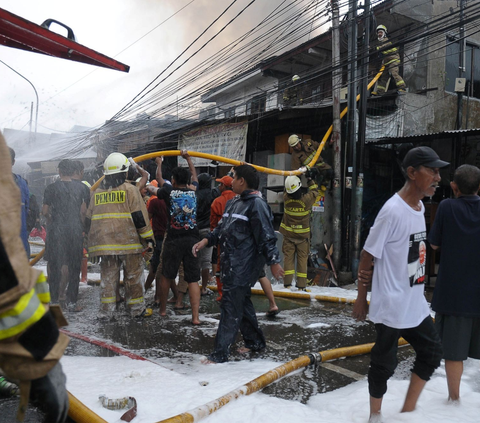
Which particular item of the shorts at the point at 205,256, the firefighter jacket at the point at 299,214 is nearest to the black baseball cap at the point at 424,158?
the shorts at the point at 205,256

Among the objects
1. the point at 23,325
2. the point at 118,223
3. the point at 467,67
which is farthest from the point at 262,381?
the point at 467,67

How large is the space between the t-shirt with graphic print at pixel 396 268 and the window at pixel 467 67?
40.1 ft

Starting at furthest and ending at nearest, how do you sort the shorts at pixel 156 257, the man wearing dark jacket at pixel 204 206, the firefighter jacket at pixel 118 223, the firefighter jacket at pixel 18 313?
the man wearing dark jacket at pixel 204 206 → the shorts at pixel 156 257 → the firefighter jacket at pixel 118 223 → the firefighter jacket at pixel 18 313

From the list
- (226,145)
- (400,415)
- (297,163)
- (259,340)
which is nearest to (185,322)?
(259,340)

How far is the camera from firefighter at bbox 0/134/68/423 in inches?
46.3

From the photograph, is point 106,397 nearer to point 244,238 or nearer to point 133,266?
point 244,238

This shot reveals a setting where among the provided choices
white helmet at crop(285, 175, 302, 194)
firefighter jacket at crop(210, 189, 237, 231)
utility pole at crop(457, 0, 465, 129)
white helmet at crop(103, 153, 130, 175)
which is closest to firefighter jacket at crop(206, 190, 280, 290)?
white helmet at crop(103, 153, 130, 175)

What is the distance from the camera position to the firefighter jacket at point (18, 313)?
1.17m

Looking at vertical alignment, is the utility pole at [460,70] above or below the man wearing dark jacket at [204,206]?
above

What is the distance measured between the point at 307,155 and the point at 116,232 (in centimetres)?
657

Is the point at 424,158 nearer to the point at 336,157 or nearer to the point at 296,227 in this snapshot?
the point at 296,227

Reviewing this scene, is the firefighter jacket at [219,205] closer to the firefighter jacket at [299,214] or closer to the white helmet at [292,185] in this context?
the white helmet at [292,185]

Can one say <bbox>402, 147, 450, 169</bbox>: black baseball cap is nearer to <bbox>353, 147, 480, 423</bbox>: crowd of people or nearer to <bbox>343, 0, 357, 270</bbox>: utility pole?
<bbox>353, 147, 480, 423</bbox>: crowd of people

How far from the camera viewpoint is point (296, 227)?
27.5 feet
